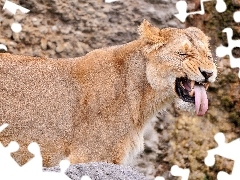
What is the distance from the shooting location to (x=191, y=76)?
289 inches

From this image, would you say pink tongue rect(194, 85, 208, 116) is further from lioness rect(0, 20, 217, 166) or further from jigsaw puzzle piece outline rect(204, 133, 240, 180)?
jigsaw puzzle piece outline rect(204, 133, 240, 180)

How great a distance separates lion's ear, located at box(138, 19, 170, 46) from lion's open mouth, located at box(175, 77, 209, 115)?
0.42 metres

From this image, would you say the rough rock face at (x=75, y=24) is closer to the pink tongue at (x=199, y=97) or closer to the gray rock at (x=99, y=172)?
the pink tongue at (x=199, y=97)

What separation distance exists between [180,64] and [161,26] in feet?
13.3

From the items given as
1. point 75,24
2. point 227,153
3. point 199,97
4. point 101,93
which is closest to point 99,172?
point 101,93

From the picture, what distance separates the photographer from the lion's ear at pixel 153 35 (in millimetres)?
7648

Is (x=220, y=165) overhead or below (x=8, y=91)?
below

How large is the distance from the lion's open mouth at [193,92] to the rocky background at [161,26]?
3.40 m

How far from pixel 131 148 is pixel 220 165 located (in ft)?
14.6

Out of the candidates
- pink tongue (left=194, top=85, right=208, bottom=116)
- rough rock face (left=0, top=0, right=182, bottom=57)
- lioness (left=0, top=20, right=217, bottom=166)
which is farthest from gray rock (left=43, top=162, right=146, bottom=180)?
rough rock face (left=0, top=0, right=182, bottom=57)

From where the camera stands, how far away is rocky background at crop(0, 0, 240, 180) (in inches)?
428

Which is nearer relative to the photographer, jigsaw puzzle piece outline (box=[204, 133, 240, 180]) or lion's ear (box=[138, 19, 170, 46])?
lion's ear (box=[138, 19, 170, 46])

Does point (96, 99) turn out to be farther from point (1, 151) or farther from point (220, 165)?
point (220, 165)

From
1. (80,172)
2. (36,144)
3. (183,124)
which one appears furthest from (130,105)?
(183,124)
